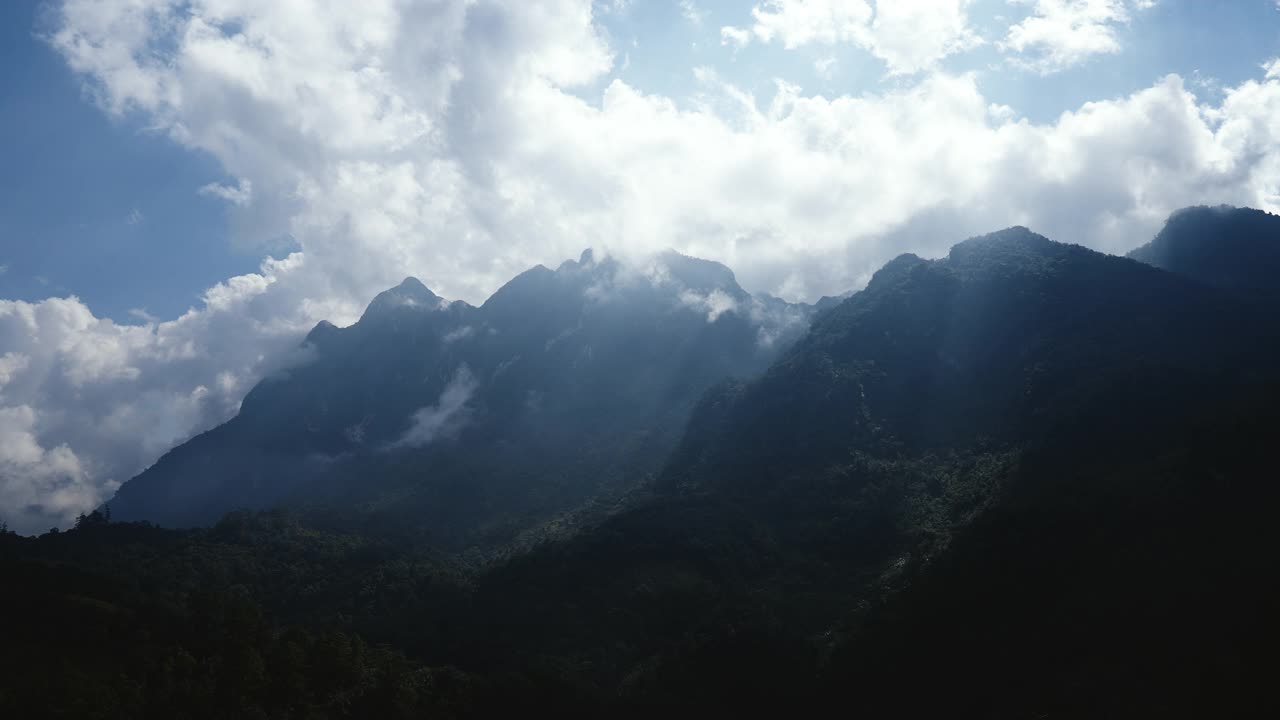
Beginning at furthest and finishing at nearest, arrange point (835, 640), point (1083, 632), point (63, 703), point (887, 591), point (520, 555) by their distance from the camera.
→ point (520, 555) → point (887, 591) → point (835, 640) → point (1083, 632) → point (63, 703)

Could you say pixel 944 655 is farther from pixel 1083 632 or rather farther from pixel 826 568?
Answer: pixel 826 568

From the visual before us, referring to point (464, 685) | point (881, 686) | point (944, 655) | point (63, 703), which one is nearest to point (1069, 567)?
point (944, 655)

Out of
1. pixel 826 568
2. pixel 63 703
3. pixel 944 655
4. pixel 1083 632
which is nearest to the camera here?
pixel 63 703

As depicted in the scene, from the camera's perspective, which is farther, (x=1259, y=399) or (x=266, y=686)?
(x=1259, y=399)

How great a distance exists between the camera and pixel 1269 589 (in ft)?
283

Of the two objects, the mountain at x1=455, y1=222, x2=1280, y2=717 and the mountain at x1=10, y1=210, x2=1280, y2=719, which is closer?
the mountain at x1=10, y1=210, x2=1280, y2=719

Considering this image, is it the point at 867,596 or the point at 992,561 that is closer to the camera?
the point at 992,561

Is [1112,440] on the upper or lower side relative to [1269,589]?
upper

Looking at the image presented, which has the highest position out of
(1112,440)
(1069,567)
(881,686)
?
(1112,440)

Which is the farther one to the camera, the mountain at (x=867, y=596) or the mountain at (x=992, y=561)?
the mountain at (x=992, y=561)

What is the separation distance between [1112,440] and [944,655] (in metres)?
64.6

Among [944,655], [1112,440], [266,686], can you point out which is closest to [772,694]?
[944,655]

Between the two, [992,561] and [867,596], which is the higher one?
[992,561]

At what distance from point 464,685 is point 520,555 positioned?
232 feet
